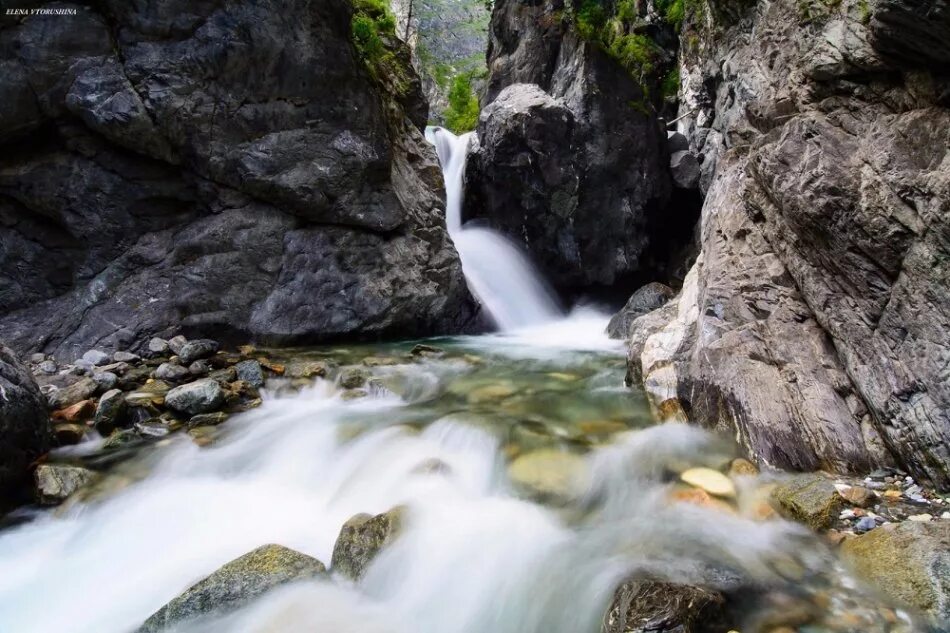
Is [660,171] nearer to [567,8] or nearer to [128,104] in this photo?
[567,8]

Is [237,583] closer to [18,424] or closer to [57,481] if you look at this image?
Result: [57,481]

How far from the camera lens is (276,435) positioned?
5.25 metres

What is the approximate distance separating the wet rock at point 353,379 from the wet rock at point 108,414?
2437 mm

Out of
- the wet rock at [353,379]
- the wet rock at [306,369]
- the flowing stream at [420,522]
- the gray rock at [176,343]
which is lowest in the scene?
the flowing stream at [420,522]

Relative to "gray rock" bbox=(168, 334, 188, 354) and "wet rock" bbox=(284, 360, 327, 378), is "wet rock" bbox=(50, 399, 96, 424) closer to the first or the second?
"gray rock" bbox=(168, 334, 188, 354)

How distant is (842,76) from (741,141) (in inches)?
98.6

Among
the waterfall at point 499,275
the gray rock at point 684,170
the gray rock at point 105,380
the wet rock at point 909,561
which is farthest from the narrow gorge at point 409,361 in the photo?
the gray rock at point 684,170

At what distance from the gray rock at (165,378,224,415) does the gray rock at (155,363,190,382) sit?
0.84 meters

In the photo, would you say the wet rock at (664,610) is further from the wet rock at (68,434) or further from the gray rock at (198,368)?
the gray rock at (198,368)

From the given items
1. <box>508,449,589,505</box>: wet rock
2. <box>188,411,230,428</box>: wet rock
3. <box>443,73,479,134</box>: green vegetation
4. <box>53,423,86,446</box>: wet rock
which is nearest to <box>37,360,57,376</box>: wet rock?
<box>53,423,86,446</box>: wet rock

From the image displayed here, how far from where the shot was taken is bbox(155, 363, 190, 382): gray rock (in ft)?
21.5

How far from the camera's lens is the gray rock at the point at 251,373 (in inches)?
257

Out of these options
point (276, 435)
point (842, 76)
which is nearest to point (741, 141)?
point (842, 76)

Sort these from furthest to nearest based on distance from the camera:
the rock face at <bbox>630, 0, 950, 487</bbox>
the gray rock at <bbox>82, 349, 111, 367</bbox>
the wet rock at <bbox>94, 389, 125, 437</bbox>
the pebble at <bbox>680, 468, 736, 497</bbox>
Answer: the gray rock at <bbox>82, 349, 111, 367</bbox> → the wet rock at <bbox>94, 389, 125, 437</bbox> → the pebble at <bbox>680, 468, 736, 497</bbox> → the rock face at <bbox>630, 0, 950, 487</bbox>
